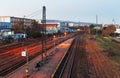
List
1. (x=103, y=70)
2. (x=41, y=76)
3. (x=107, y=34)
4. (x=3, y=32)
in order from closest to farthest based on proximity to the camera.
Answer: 1. (x=41, y=76)
2. (x=103, y=70)
3. (x=3, y=32)
4. (x=107, y=34)

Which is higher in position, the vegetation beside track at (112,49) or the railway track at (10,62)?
the railway track at (10,62)

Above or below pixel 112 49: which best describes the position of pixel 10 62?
above

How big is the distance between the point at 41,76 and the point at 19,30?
77742mm

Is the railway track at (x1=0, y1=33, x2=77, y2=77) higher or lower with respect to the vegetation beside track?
higher

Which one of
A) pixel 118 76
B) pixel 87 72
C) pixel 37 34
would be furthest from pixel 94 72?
pixel 37 34

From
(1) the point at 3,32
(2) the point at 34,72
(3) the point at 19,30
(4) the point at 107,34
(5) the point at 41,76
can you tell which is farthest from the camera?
(4) the point at 107,34

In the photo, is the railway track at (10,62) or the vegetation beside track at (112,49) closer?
the railway track at (10,62)

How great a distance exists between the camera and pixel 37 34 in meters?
104

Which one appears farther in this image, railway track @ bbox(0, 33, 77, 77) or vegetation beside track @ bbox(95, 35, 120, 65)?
vegetation beside track @ bbox(95, 35, 120, 65)

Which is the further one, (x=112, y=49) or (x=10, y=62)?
(x=112, y=49)

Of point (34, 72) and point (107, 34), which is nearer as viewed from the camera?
point (34, 72)

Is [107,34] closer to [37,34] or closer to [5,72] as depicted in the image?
[37,34]

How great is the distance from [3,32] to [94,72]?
63.8 metres

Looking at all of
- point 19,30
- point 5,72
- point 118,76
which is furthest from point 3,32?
point 118,76
